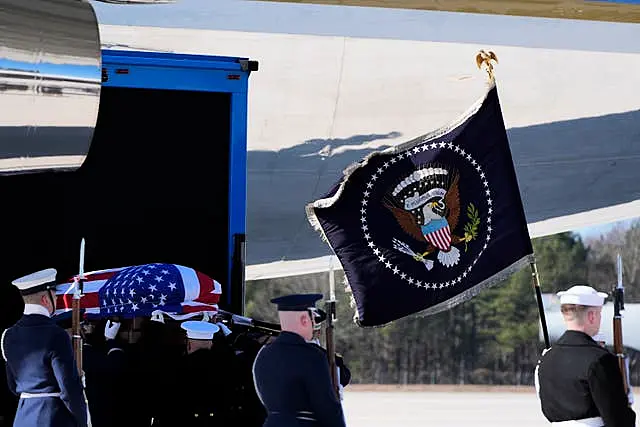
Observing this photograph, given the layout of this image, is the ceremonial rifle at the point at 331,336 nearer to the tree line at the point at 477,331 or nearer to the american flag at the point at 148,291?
the american flag at the point at 148,291

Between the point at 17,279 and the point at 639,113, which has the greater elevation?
the point at 639,113

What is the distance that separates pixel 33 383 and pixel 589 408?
197 centimetres

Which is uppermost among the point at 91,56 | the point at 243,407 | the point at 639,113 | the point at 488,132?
the point at 639,113

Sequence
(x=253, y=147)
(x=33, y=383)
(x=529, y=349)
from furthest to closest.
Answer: (x=529, y=349), (x=253, y=147), (x=33, y=383)

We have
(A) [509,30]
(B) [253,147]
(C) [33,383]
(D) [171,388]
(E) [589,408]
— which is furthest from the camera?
(B) [253,147]

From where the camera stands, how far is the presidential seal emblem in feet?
14.6

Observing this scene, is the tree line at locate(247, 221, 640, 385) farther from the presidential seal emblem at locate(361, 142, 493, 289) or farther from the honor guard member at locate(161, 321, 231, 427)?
the honor guard member at locate(161, 321, 231, 427)

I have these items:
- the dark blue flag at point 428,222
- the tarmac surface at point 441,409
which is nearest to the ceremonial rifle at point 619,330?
the dark blue flag at point 428,222

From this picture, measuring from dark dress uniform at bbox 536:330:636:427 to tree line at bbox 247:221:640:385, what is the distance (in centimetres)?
3621

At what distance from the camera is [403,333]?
4281 centimetres

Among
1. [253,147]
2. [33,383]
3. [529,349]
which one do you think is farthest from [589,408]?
[529,349]

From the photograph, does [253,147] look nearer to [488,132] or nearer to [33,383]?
[488,132]

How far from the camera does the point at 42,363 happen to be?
400 centimetres

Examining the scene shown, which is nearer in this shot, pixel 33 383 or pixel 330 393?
pixel 330 393
